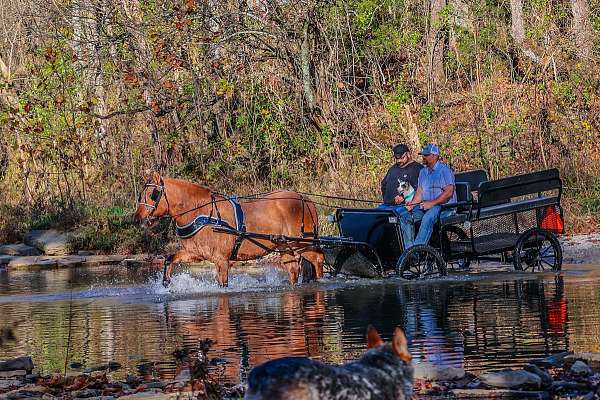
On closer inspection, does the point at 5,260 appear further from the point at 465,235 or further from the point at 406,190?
the point at 465,235

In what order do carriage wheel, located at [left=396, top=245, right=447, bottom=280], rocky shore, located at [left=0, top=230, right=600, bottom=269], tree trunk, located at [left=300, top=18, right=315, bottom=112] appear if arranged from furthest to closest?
tree trunk, located at [left=300, top=18, right=315, bottom=112] → rocky shore, located at [left=0, top=230, right=600, bottom=269] → carriage wheel, located at [left=396, top=245, right=447, bottom=280]

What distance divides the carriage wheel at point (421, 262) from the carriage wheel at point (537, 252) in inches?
45.5

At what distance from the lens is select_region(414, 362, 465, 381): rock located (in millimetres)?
9289

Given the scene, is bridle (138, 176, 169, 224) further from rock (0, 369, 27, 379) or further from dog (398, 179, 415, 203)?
rock (0, 369, 27, 379)

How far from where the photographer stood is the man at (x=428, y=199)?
17.5 meters

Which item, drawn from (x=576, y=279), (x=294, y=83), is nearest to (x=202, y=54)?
(x=294, y=83)

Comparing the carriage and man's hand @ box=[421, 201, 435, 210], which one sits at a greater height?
man's hand @ box=[421, 201, 435, 210]

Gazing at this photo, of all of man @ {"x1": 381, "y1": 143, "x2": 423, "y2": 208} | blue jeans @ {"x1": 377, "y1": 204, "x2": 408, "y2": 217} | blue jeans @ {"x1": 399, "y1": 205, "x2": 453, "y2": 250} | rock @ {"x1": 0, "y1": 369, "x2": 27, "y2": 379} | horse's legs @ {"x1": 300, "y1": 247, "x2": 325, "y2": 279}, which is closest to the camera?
rock @ {"x1": 0, "y1": 369, "x2": 27, "y2": 379}

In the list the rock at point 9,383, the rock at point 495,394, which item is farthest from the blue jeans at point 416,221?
the rock at point 495,394

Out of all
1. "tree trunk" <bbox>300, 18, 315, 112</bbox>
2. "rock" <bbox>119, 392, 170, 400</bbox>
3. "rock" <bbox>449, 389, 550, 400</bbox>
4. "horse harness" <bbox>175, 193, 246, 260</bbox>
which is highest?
"tree trunk" <bbox>300, 18, 315, 112</bbox>

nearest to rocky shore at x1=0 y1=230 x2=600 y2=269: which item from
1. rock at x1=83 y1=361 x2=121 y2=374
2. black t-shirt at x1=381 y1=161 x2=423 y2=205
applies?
black t-shirt at x1=381 y1=161 x2=423 y2=205

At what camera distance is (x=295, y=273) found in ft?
63.6

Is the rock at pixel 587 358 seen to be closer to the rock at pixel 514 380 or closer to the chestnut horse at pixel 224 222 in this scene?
the rock at pixel 514 380

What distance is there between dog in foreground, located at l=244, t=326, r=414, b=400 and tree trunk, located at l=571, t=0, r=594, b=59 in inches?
925
